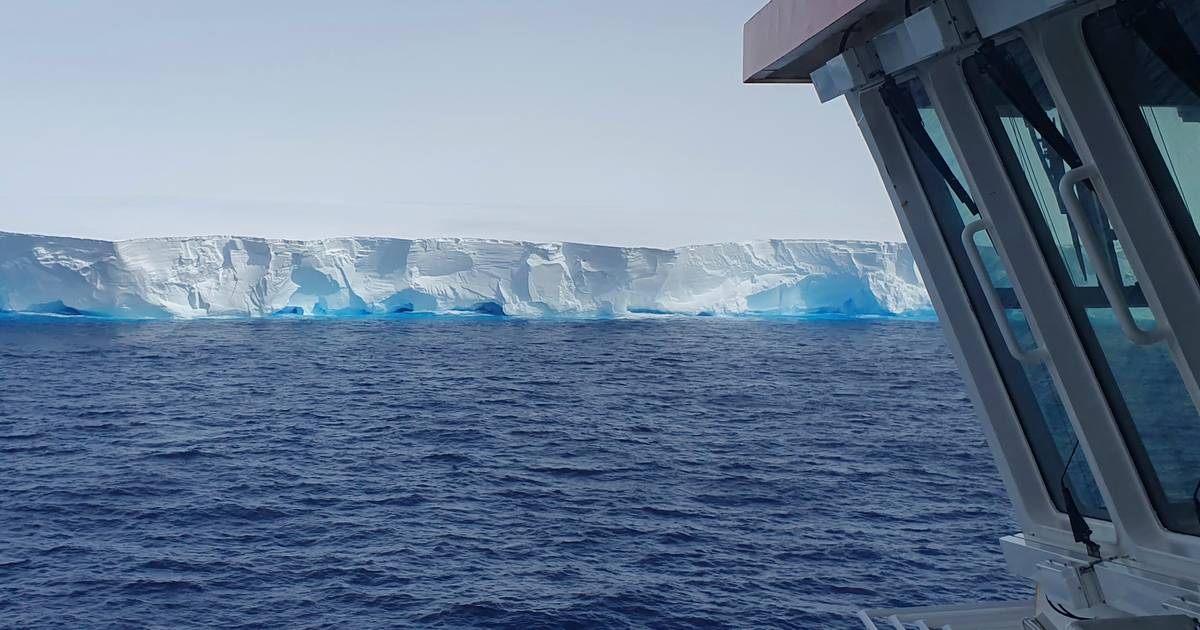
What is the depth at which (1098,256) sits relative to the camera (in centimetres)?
287

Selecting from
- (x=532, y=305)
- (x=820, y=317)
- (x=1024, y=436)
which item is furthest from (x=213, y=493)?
(x=820, y=317)

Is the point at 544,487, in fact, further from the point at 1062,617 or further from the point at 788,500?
the point at 1062,617

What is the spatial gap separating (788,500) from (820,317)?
94.9 meters

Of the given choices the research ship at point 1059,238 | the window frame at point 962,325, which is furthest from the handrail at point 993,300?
the window frame at point 962,325

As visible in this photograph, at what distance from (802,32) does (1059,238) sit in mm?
1259

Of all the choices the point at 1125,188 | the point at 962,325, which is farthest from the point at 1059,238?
the point at 962,325

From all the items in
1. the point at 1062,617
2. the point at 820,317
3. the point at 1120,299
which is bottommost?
the point at 820,317

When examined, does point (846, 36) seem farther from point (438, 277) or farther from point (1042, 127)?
point (438, 277)

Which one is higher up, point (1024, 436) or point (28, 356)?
point (1024, 436)

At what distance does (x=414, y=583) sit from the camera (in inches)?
483

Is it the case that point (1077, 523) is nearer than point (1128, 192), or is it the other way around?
point (1128, 192)

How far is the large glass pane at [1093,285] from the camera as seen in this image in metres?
3.02

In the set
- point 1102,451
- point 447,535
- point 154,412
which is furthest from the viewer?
point 154,412

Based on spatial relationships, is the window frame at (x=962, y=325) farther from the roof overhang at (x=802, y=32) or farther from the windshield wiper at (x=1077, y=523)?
the roof overhang at (x=802, y=32)
